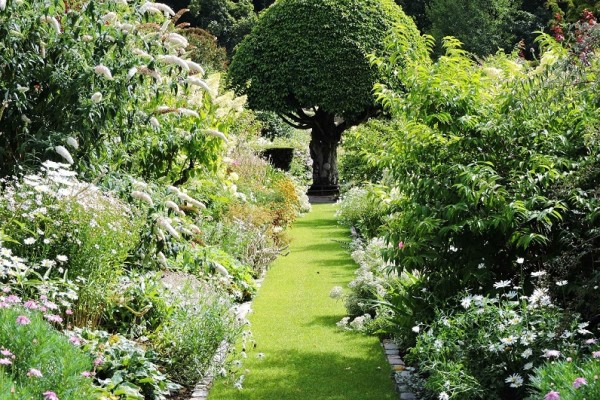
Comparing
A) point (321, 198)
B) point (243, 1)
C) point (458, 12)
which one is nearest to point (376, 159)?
point (321, 198)

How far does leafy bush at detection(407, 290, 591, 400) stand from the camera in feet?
14.1

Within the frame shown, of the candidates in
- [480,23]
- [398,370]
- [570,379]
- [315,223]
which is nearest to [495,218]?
[398,370]

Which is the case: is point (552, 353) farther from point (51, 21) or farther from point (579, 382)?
point (51, 21)

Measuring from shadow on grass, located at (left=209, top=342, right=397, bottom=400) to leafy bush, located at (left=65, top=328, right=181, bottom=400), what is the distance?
535 mm

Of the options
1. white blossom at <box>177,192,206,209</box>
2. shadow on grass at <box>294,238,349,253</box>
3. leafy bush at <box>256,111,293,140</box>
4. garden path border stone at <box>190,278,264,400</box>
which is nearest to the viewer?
garden path border stone at <box>190,278,264,400</box>

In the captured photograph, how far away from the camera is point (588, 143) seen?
4910 millimetres

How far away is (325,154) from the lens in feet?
68.3

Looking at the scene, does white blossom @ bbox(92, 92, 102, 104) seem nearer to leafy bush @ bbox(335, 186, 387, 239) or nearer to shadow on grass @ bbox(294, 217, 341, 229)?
A: leafy bush @ bbox(335, 186, 387, 239)

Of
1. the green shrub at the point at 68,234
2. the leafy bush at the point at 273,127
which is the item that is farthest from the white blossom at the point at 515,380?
the leafy bush at the point at 273,127

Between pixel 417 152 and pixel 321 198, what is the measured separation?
48.4 ft

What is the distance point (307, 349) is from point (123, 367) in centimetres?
218

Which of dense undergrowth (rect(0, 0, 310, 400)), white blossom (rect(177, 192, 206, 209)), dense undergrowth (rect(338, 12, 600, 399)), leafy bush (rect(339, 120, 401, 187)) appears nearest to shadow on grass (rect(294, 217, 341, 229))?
leafy bush (rect(339, 120, 401, 187))

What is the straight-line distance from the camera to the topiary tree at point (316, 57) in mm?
18719

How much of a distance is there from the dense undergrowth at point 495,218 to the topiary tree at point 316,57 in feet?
40.4
